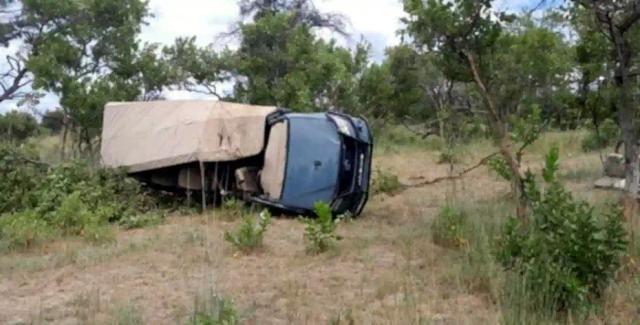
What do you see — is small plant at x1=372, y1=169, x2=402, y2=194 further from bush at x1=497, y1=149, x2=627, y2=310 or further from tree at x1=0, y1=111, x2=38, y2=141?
tree at x1=0, y1=111, x2=38, y2=141

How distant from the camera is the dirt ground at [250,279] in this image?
13.0ft

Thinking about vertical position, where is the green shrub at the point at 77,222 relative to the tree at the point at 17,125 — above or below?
below

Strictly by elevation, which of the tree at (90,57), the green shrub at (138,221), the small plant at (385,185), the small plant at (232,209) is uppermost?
the tree at (90,57)

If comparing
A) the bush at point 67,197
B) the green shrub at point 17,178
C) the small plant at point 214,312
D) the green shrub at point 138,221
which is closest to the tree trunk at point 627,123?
the small plant at point 214,312

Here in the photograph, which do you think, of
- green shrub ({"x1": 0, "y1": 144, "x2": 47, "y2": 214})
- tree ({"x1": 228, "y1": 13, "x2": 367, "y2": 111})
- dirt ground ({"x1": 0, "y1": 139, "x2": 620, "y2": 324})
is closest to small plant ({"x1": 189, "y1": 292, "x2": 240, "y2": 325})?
dirt ground ({"x1": 0, "y1": 139, "x2": 620, "y2": 324})

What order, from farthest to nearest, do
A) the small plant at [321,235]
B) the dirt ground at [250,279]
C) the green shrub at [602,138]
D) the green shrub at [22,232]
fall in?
the green shrub at [602,138], the green shrub at [22,232], the small plant at [321,235], the dirt ground at [250,279]

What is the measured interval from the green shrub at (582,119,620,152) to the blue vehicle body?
5.60 m

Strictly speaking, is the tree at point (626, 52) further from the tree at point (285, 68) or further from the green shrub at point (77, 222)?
the tree at point (285, 68)

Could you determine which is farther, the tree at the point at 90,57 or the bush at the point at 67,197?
the tree at the point at 90,57

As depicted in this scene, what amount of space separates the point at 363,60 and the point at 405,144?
9.87ft

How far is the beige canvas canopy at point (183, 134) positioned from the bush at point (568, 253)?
477 centimetres

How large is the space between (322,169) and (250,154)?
0.97m

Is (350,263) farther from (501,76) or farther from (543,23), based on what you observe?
(543,23)

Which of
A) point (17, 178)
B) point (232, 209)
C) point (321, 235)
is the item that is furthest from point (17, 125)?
point (321, 235)
